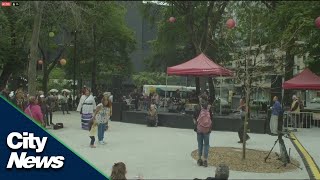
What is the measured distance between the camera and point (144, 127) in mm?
21531

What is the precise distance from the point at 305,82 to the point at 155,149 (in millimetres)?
13294

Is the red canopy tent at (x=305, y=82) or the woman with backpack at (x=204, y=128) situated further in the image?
the red canopy tent at (x=305, y=82)

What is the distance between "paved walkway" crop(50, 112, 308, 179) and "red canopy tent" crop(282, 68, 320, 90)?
7027 millimetres

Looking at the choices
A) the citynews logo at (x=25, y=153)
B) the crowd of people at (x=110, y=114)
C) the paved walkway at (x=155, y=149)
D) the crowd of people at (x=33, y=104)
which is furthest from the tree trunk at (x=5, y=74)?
the citynews logo at (x=25, y=153)

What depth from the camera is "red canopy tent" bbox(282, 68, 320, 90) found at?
80.6 ft

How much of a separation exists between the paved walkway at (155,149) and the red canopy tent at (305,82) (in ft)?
23.1

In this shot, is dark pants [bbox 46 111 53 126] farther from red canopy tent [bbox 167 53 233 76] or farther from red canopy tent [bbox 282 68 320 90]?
red canopy tent [bbox 282 68 320 90]

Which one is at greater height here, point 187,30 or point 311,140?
point 187,30

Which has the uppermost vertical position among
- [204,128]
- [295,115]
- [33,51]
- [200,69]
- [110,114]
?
[33,51]

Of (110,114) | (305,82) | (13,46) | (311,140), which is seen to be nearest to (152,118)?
(110,114)

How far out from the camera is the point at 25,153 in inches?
264

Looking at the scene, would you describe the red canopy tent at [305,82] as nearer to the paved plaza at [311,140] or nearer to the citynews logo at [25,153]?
the paved plaza at [311,140]

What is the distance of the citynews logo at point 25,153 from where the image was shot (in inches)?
264

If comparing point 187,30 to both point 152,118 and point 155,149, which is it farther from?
point 155,149
